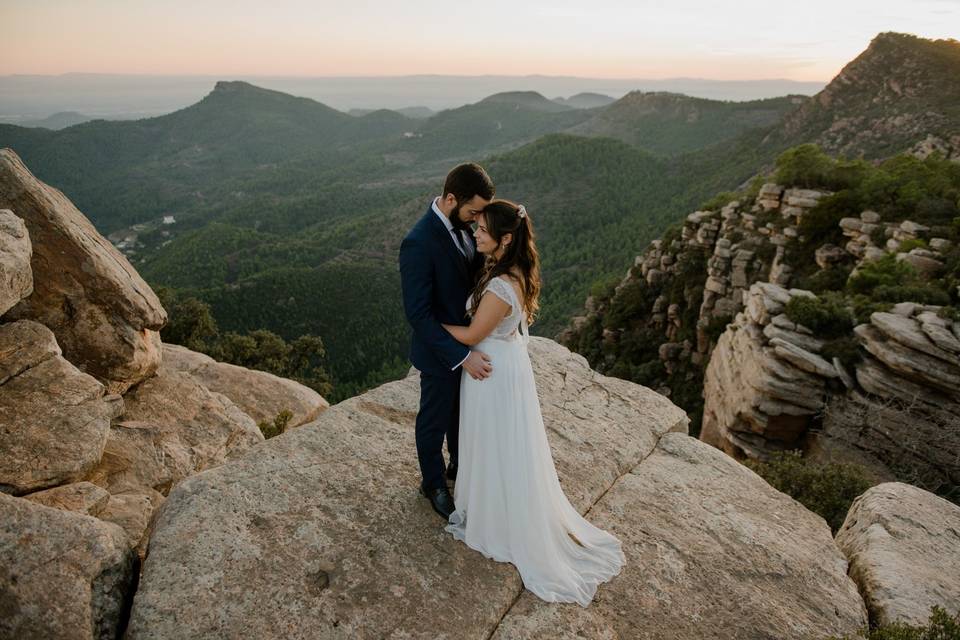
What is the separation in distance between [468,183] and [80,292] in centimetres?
668

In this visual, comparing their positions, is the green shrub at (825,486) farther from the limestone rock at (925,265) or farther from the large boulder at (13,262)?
the large boulder at (13,262)

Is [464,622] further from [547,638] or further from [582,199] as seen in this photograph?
[582,199]

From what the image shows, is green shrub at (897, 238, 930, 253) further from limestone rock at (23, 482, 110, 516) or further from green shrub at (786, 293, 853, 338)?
limestone rock at (23, 482, 110, 516)

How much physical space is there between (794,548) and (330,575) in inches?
176

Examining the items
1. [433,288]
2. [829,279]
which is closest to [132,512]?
[433,288]

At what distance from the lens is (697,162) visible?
237 ft

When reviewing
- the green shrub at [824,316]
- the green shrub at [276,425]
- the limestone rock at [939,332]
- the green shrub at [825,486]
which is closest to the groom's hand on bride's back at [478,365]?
the green shrub at [825,486]

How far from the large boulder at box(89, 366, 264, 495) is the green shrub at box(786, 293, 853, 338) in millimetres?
12961

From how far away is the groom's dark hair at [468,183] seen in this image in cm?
403

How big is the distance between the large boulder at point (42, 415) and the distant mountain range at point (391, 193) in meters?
37.3

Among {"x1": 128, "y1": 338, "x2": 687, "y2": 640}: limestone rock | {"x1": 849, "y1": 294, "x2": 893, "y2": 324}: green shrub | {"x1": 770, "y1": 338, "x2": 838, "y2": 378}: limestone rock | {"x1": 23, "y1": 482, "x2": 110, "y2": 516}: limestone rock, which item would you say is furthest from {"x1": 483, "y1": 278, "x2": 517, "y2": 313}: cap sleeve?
{"x1": 849, "y1": 294, "x2": 893, "y2": 324}: green shrub

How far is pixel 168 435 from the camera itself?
310 inches

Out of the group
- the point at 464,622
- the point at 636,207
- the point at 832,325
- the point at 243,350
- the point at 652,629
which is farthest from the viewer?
the point at 636,207

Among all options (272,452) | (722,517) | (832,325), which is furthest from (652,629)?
(832,325)
